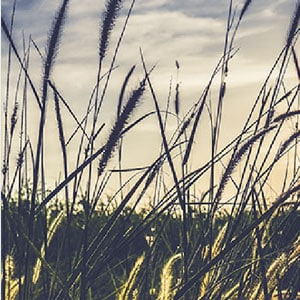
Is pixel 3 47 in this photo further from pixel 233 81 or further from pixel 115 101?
pixel 233 81

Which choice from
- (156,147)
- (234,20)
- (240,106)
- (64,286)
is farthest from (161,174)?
(64,286)

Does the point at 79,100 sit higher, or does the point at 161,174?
the point at 79,100

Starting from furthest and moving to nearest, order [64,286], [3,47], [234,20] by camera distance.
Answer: [3,47], [234,20], [64,286]

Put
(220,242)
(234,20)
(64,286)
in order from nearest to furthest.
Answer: (64,286)
(220,242)
(234,20)

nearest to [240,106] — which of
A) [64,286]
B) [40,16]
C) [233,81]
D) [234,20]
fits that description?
[233,81]

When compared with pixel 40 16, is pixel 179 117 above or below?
below

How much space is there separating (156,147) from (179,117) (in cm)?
6

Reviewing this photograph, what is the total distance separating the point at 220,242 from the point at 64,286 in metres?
0.25

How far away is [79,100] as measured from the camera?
47.7 inches

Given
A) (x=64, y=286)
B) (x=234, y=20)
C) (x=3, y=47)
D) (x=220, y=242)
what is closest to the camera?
(x=64, y=286)

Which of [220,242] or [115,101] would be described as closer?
[220,242]

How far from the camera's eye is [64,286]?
2.56 feet

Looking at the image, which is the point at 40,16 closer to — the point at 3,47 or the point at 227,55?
the point at 3,47

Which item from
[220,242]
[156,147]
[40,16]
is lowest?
[220,242]
